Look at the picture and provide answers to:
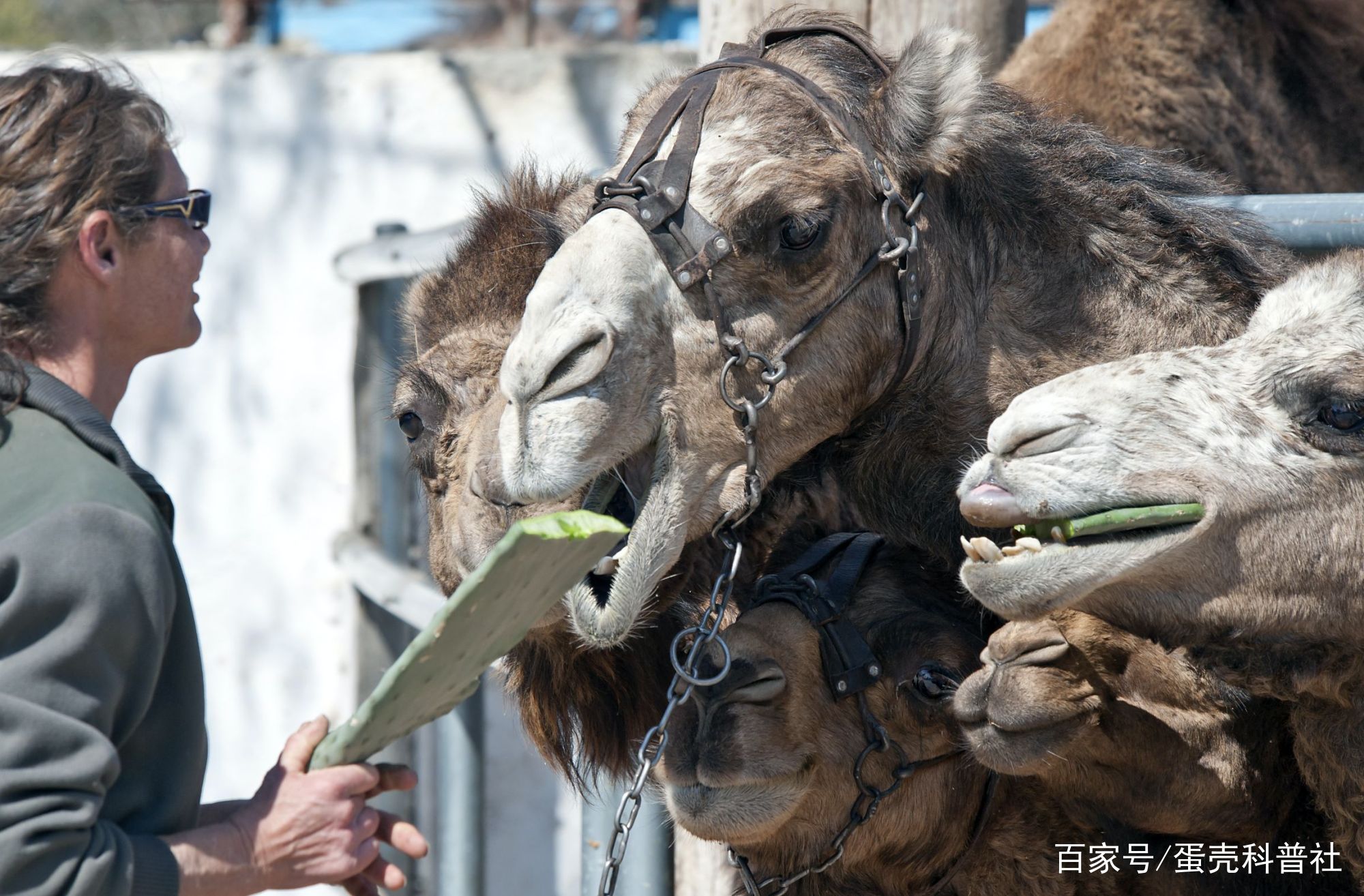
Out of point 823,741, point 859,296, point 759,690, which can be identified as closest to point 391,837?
point 759,690

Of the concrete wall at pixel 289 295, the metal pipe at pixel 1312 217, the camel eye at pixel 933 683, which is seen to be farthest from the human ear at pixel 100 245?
the concrete wall at pixel 289 295

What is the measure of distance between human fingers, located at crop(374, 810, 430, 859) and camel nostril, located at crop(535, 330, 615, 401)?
0.64 meters

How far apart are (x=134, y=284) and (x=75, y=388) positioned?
202mm

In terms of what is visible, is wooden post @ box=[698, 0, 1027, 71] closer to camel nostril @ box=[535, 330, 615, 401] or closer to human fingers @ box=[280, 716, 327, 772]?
camel nostril @ box=[535, 330, 615, 401]

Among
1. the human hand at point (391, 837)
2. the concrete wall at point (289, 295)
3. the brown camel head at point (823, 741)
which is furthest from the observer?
the concrete wall at point (289, 295)

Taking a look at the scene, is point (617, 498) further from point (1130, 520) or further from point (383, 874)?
point (1130, 520)

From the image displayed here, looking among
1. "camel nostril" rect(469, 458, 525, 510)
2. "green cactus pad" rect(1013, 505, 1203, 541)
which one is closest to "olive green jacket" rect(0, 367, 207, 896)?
"camel nostril" rect(469, 458, 525, 510)

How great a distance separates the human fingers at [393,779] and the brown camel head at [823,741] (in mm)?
472

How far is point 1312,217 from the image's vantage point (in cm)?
244

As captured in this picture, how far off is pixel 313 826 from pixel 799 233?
45.0 inches

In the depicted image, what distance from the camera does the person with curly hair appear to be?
1.84 metres

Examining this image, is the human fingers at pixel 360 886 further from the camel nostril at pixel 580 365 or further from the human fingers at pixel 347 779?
the camel nostril at pixel 580 365

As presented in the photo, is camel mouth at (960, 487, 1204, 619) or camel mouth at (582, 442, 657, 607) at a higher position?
camel mouth at (960, 487, 1204, 619)

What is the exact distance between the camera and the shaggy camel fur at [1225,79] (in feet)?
13.0
